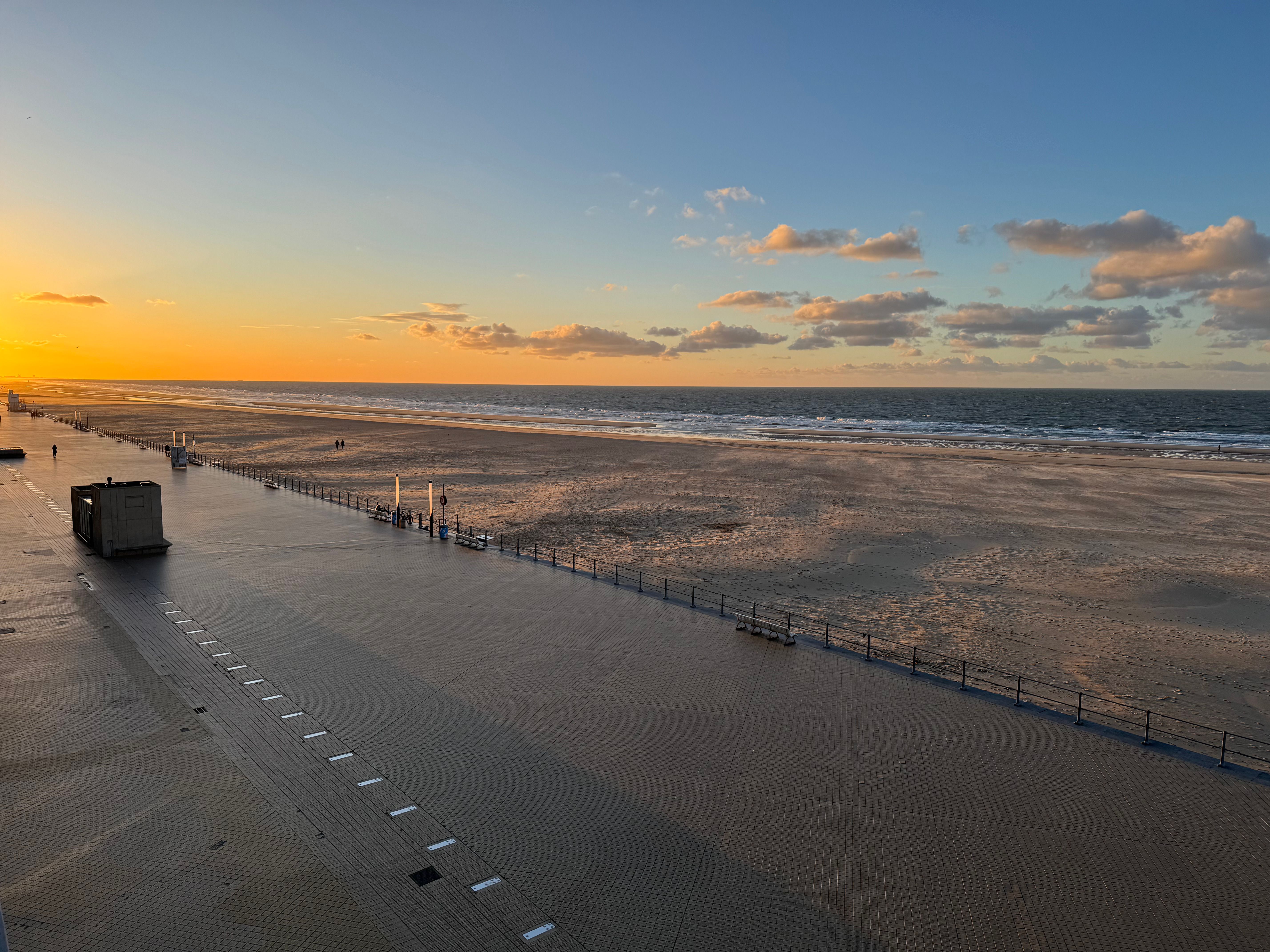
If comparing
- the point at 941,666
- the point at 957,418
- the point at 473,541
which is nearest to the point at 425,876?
the point at 941,666

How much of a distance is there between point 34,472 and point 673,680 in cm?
Answer: 4936

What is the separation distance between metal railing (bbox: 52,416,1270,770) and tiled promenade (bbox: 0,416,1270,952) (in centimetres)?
132

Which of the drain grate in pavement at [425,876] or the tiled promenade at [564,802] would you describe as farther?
the drain grate in pavement at [425,876]

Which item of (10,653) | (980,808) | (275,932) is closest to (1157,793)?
(980,808)

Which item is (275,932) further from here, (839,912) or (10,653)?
(10,653)

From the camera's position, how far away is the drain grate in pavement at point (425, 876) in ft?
29.8

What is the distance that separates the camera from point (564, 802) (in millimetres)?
10711

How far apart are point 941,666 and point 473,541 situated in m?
17.4

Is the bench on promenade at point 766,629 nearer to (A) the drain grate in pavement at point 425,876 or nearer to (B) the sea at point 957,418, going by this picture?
(A) the drain grate in pavement at point 425,876

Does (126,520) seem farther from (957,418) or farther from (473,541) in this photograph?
(957,418)

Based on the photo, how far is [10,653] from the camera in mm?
15766

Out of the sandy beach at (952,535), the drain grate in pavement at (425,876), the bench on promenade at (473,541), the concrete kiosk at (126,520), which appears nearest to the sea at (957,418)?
the sandy beach at (952,535)

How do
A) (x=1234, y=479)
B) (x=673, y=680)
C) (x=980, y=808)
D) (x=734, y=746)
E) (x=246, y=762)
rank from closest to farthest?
(x=980, y=808) → (x=246, y=762) → (x=734, y=746) → (x=673, y=680) → (x=1234, y=479)

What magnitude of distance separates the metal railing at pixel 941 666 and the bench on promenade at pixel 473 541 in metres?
0.45
